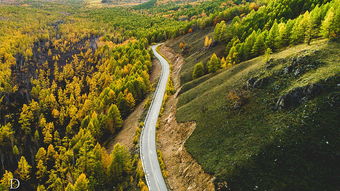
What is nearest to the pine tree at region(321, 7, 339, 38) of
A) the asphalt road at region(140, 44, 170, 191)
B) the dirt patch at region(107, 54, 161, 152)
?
the asphalt road at region(140, 44, 170, 191)

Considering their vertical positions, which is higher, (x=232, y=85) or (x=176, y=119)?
(x=232, y=85)

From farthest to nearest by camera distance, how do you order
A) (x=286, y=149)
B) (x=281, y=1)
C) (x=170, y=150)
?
(x=281, y=1) < (x=170, y=150) < (x=286, y=149)

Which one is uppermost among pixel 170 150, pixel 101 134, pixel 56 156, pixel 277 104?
pixel 277 104

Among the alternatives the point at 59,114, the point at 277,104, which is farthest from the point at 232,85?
the point at 59,114

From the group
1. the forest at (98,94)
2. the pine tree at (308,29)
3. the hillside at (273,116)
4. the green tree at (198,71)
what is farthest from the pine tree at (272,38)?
the green tree at (198,71)

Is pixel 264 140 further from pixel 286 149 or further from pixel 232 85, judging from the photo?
pixel 232 85
